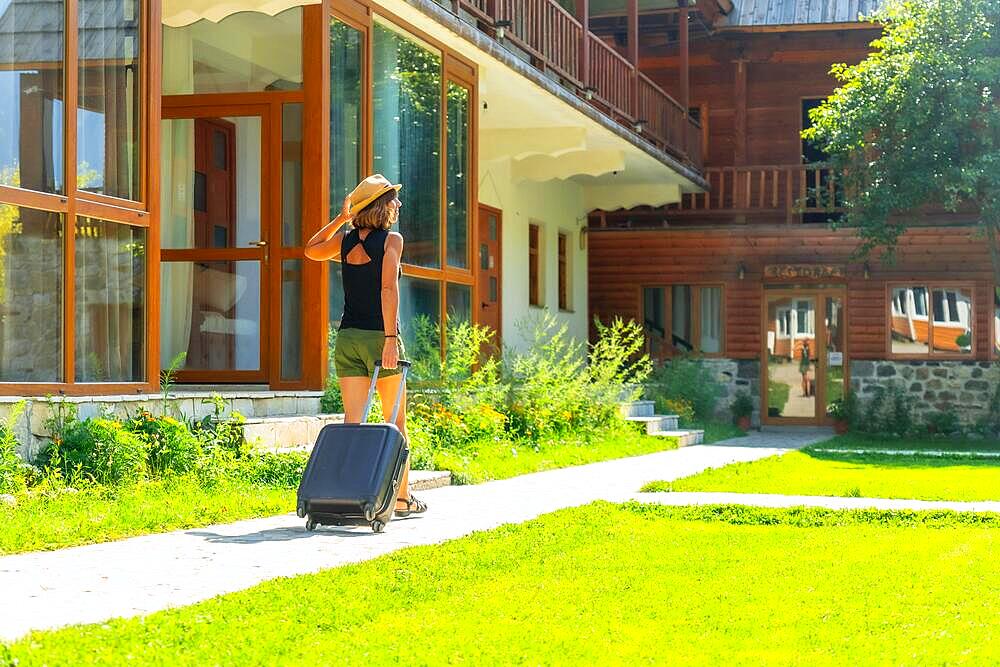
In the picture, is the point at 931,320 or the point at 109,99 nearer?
the point at 109,99

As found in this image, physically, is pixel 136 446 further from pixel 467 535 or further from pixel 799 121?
pixel 799 121

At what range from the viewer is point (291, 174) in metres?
11.4

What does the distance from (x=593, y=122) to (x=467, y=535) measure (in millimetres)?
10556

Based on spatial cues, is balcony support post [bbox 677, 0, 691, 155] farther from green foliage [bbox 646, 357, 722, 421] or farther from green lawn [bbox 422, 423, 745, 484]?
green lawn [bbox 422, 423, 745, 484]

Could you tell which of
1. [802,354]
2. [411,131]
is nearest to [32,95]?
[411,131]

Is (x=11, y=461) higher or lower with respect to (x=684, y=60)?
lower

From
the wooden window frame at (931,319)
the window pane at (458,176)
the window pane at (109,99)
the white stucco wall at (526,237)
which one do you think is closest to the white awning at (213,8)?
the window pane at (109,99)

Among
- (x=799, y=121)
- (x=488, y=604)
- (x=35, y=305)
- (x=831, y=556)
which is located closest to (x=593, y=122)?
(x=799, y=121)

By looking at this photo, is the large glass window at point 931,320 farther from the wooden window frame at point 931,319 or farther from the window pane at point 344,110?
the window pane at point 344,110

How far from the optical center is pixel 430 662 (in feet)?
13.8

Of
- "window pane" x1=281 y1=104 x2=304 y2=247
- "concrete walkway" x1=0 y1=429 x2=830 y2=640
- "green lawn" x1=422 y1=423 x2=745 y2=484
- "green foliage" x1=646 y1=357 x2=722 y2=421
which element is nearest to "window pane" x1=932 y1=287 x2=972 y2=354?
"green foliage" x1=646 y1=357 x2=722 y2=421

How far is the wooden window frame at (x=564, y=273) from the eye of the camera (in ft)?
73.2

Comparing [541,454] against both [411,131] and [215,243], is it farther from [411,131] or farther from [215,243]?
[215,243]

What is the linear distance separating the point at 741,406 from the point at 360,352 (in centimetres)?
1616
